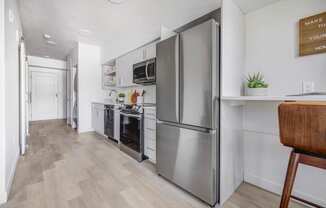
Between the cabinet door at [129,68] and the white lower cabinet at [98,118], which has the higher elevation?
the cabinet door at [129,68]

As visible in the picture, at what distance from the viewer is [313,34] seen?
144 centimetres

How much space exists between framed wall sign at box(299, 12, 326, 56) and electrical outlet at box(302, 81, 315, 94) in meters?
0.29

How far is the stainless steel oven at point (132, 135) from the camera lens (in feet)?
8.24

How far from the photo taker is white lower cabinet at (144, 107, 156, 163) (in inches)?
90.8

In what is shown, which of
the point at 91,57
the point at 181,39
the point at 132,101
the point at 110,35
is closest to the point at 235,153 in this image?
the point at 181,39

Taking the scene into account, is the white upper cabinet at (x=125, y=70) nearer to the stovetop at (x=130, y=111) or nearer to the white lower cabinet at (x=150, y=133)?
the stovetop at (x=130, y=111)

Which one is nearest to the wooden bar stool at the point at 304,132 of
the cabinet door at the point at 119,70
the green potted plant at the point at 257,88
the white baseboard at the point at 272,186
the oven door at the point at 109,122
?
the green potted plant at the point at 257,88

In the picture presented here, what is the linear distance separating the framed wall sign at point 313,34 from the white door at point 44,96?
7974mm

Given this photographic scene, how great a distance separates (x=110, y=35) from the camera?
3.72 metres

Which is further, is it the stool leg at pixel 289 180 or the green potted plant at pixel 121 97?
the green potted plant at pixel 121 97

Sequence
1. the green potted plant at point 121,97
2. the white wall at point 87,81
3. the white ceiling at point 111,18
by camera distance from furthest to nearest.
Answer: the white wall at point 87,81 → the green potted plant at point 121,97 → the white ceiling at point 111,18

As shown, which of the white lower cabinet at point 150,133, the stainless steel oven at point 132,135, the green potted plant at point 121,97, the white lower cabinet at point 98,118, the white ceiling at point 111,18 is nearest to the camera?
the white ceiling at point 111,18

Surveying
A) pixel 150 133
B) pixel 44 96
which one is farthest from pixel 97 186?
pixel 44 96

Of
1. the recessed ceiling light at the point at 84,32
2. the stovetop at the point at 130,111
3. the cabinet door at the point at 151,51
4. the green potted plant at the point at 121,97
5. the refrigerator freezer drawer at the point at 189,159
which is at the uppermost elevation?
the recessed ceiling light at the point at 84,32
